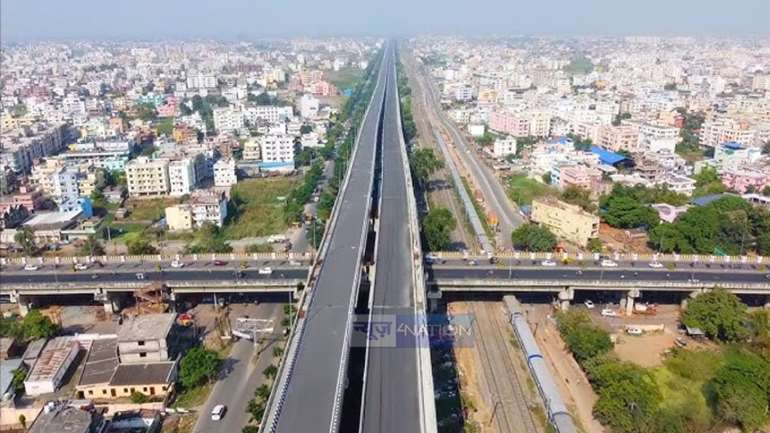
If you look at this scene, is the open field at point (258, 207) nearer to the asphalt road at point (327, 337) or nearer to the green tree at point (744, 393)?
the asphalt road at point (327, 337)

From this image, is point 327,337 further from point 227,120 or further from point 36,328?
point 227,120

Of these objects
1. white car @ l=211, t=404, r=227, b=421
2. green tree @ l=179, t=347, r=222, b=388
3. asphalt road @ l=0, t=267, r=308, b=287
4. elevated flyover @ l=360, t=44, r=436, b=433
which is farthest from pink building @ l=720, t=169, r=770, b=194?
white car @ l=211, t=404, r=227, b=421

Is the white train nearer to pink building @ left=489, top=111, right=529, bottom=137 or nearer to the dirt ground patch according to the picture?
the dirt ground patch

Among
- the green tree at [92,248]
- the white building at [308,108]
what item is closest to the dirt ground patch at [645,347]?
the green tree at [92,248]

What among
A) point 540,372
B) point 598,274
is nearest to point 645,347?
point 598,274

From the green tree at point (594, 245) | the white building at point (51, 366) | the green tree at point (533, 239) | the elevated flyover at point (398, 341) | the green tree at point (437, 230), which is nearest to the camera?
the elevated flyover at point (398, 341)

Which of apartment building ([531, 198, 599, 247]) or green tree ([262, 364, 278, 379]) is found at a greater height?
apartment building ([531, 198, 599, 247])
